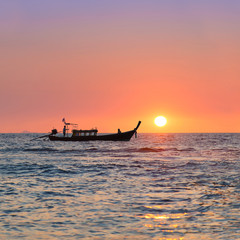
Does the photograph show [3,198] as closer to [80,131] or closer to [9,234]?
[9,234]

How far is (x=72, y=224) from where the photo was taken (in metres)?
10.4

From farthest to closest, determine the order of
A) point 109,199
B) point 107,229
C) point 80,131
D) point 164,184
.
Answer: point 80,131, point 164,184, point 109,199, point 107,229

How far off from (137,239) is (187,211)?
3.67 metres

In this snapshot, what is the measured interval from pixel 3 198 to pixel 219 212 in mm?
8115

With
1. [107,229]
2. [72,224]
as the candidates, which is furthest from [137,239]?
[72,224]

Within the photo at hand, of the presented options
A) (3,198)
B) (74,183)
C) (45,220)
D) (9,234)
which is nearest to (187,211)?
(45,220)

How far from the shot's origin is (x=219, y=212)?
12000mm

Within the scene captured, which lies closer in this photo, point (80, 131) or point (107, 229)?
point (107, 229)

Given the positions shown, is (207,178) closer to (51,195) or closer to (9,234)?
(51,195)

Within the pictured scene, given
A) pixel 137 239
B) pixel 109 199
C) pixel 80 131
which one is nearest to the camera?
pixel 137 239

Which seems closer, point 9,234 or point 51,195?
point 9,234

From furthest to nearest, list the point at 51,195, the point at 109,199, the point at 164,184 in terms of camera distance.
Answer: the point at 164,184 → the point at 51,195 → the point at 109,199

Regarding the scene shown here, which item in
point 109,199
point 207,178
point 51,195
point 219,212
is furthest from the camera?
point 207,178

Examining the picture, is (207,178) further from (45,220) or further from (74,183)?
(45,220)
